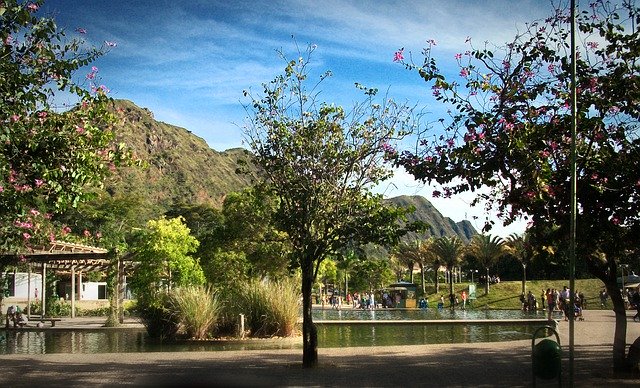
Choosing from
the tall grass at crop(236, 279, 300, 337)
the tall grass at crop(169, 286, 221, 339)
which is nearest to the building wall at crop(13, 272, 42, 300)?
the tall grass at crop(169, 286, 221, 339)

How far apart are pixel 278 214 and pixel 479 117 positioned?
4747 millimetres

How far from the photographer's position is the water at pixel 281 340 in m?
20.1

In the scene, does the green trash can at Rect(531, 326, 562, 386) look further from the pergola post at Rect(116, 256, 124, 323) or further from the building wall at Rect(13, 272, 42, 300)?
the building wall at Rect(13, 272, 42, 300)

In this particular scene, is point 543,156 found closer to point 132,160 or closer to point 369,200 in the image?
point 369,200

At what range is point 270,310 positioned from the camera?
21438mm

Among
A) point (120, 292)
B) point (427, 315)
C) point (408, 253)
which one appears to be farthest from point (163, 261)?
point (408, 253)

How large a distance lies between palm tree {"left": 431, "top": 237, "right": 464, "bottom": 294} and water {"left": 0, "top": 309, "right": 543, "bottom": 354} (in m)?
33.3

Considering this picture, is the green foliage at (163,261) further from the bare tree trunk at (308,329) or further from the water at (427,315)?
the bare tree trunk at (308,329)

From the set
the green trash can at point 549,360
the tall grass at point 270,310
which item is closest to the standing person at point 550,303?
the tall grass at point 270,310

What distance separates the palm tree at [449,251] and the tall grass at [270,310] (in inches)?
1660

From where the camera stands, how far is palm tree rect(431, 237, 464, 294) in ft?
204

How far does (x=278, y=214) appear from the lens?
14375 mm

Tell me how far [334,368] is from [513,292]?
153 feet

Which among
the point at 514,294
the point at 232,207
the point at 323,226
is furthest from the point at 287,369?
the point at 514,294
